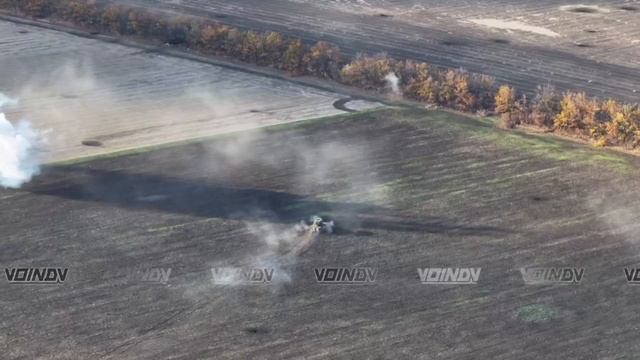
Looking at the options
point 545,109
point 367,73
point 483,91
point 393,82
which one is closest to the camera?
point 545,109

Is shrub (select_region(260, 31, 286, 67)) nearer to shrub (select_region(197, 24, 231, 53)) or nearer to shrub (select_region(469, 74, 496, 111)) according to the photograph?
shrub (select_region(197, 24, 231, 53))

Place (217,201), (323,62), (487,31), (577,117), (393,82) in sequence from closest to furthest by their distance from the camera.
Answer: (217,201) < (577,117) < (393,82) < (323,62) < (487,31)

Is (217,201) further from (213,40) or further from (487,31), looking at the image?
(487,31)

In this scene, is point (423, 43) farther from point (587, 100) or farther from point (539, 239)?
point (539, 239)

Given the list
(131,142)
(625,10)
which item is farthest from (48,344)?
(625,10)

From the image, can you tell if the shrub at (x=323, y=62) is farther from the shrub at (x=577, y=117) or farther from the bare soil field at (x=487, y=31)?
the shrub at (x=577, y=117)

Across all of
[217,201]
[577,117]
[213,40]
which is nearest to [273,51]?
[213,40]

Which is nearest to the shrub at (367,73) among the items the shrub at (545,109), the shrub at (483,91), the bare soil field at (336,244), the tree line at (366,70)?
the tree line at (366,70)
